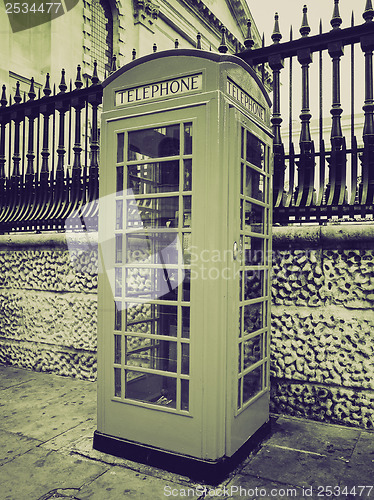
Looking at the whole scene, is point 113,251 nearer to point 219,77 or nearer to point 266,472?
point 219,77

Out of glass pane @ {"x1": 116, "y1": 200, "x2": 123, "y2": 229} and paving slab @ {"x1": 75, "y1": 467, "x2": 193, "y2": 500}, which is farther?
glass pane @ {"x1": 116, "y1": 200, "x2": 123, "y2": 229}

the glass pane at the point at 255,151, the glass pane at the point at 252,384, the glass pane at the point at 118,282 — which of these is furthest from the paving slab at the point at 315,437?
the glass pane at the point at 255,151

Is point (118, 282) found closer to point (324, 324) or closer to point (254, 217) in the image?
point (254, 217)

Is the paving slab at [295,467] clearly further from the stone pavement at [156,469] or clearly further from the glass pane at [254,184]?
the glass pane at [254,184]

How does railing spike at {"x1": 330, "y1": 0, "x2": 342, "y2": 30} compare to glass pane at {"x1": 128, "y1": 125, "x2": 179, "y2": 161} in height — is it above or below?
above

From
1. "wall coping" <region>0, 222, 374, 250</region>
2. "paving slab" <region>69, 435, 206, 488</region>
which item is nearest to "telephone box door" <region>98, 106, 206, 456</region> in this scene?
"paving slab" <region>69, 435, 206, 488</region>

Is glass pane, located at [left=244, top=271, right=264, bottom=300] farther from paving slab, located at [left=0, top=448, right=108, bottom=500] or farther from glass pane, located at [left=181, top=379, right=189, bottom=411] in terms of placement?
paving slab, located at [left=0, top=448, right=108, bottom=500]

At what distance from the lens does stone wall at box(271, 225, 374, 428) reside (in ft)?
11.2

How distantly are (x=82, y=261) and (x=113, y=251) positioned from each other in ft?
5.93

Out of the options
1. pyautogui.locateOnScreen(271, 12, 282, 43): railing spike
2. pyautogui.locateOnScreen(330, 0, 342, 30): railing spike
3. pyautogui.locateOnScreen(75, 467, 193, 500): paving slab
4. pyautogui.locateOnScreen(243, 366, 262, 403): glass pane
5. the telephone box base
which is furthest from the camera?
pyautogui.locateOnScreen(271, 12, 282, 43): railing spike

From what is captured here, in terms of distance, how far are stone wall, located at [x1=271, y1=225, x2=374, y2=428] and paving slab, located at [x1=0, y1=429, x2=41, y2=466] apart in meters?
2.06

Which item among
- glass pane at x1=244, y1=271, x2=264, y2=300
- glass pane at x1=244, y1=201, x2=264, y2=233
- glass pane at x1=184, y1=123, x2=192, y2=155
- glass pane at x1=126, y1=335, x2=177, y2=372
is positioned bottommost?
glass pane at x1=126, y1=335, x2=177, y2=372

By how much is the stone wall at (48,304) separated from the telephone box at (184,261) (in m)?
1.69

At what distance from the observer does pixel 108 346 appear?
10.2 ft
